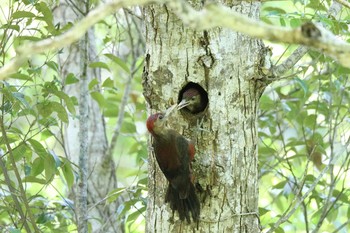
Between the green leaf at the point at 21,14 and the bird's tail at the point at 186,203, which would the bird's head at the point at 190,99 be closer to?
the bird's tail at the point at 186,203

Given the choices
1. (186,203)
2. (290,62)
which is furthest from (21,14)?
(290,62)

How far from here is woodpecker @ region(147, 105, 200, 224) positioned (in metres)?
4.05

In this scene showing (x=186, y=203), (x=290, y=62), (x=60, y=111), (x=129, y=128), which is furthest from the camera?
(x=129, y=128)

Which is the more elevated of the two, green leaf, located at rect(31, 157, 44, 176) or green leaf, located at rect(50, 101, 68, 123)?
green leaf, located at rect(50, 101, 68, 123)

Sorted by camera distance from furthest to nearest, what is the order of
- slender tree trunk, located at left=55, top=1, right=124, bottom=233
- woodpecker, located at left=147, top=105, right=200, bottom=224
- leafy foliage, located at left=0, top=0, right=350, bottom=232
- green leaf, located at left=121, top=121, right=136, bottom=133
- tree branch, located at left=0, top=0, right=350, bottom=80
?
slender tree trunk, located at left=55, top=1, right=124, bottom=233, green leaf, located at left=121, top=121, right=136, bottom=133, leafy foliage, located at left=0, top=0, right=350, bottom=232, woodpecker, located at left=147, top=105, right=200, bottom=224, tree branch, located at left=0, top=0, right=350, bottom=80

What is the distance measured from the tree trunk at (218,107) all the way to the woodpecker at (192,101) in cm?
6

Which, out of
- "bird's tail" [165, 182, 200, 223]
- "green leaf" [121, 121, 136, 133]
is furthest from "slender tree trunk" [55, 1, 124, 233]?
"bird's tail" [165, 182, 200, 223]

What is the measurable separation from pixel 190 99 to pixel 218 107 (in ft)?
0.58

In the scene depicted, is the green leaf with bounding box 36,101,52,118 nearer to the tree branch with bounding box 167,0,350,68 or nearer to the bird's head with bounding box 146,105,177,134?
the bird's head with bounding box 146,105,177,134

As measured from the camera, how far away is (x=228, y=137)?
423cm

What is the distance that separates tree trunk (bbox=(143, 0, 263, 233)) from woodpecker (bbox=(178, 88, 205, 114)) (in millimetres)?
63

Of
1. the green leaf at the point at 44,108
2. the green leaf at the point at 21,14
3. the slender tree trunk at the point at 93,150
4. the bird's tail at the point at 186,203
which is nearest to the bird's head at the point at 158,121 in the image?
the bird's tail at the point at 186,203

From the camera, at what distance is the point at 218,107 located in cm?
423

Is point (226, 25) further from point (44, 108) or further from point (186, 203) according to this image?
point (44, 108)
